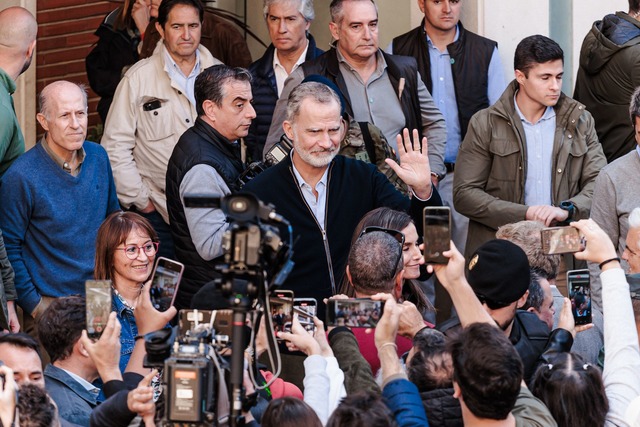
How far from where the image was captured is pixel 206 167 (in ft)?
27.1

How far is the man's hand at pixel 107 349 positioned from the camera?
19.8ft

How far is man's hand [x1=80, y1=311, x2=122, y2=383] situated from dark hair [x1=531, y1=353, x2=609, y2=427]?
66.2 inches

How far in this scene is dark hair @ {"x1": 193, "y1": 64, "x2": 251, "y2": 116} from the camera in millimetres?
8523

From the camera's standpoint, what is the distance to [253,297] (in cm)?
542

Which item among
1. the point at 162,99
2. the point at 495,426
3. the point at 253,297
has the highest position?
the point at 162,99

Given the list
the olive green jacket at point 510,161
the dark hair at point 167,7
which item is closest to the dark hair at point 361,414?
the olive green jacket at point 510,161

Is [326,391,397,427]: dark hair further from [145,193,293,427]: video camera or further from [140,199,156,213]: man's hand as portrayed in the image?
[140,199,156,213]: man's hand

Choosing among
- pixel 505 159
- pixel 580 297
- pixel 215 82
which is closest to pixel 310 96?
pixel 215 82

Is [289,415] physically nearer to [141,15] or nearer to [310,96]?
[310,96]

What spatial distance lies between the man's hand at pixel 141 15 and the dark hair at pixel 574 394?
510 centimetres

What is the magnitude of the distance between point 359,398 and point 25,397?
1216mm

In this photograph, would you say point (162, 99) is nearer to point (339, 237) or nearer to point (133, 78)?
point (133, 78)

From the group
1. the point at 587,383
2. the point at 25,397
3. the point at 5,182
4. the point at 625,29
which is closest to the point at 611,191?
the point at 625,29

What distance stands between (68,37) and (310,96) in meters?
3.59
